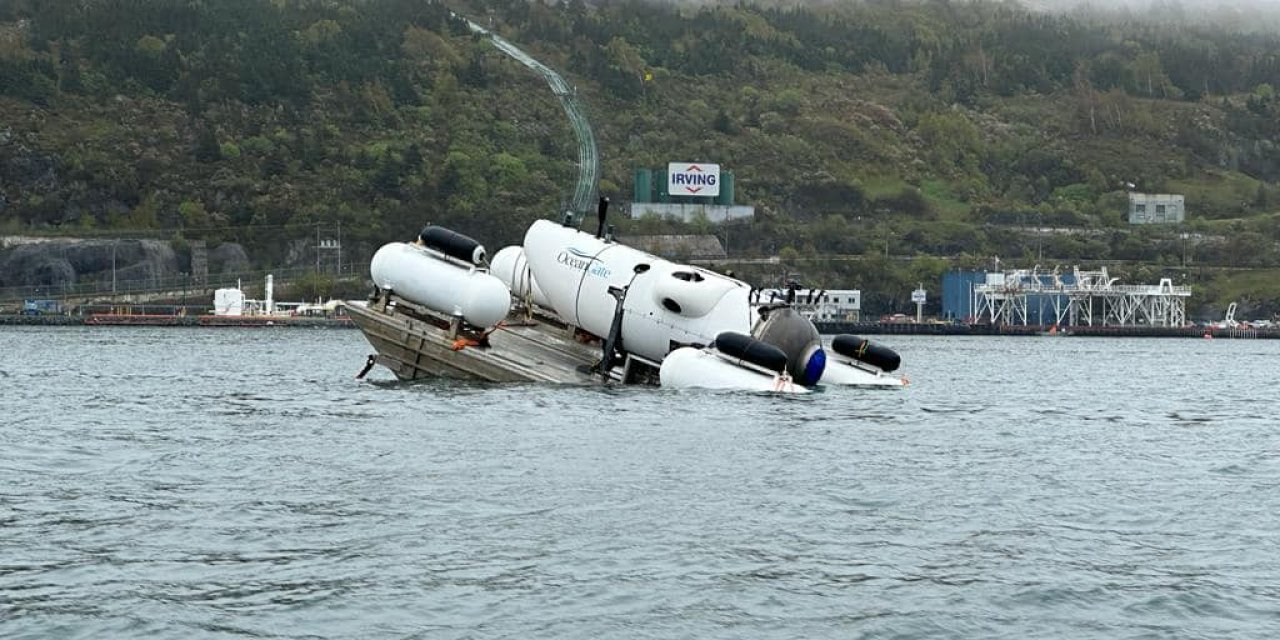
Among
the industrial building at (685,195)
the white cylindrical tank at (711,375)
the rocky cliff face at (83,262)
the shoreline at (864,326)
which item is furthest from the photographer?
the industrial building at (685,195)

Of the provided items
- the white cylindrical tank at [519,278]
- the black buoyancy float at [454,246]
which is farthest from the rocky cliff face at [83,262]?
the black buoyancy float at [454,246]

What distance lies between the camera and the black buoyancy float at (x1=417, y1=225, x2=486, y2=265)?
48438mm

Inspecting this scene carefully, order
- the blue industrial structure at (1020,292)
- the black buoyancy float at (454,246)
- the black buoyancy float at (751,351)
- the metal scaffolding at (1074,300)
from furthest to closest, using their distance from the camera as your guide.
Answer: the blue industrial structure at (1020,292)
the metal scaffolding at (1074,300)
the black buoyancy float at (454,246)
the black buoyancy float at (751,351)

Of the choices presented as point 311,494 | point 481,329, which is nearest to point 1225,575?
point 311,494

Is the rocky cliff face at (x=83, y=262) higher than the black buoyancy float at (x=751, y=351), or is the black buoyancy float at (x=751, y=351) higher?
the rocky cliff face at (x=83, y=262)

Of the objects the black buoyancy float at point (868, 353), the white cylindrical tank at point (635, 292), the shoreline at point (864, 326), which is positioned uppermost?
the white cylindrical tank at point (635, 292)

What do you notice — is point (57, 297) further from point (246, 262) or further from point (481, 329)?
point (481, 329)

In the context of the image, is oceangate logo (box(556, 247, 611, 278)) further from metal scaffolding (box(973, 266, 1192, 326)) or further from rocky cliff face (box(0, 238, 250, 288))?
metal scaffolding (box(973, 266, 1192, 326))

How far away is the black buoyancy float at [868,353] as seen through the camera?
51406 mm

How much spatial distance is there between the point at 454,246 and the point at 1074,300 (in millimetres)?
136043

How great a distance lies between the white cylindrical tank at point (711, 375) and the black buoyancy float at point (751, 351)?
0.70 feet

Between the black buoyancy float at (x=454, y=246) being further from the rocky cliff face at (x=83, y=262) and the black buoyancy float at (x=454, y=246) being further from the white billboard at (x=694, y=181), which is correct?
the white billboard at (x=694, y=181)

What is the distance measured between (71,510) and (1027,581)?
13.4 meters

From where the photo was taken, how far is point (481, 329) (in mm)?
48094
